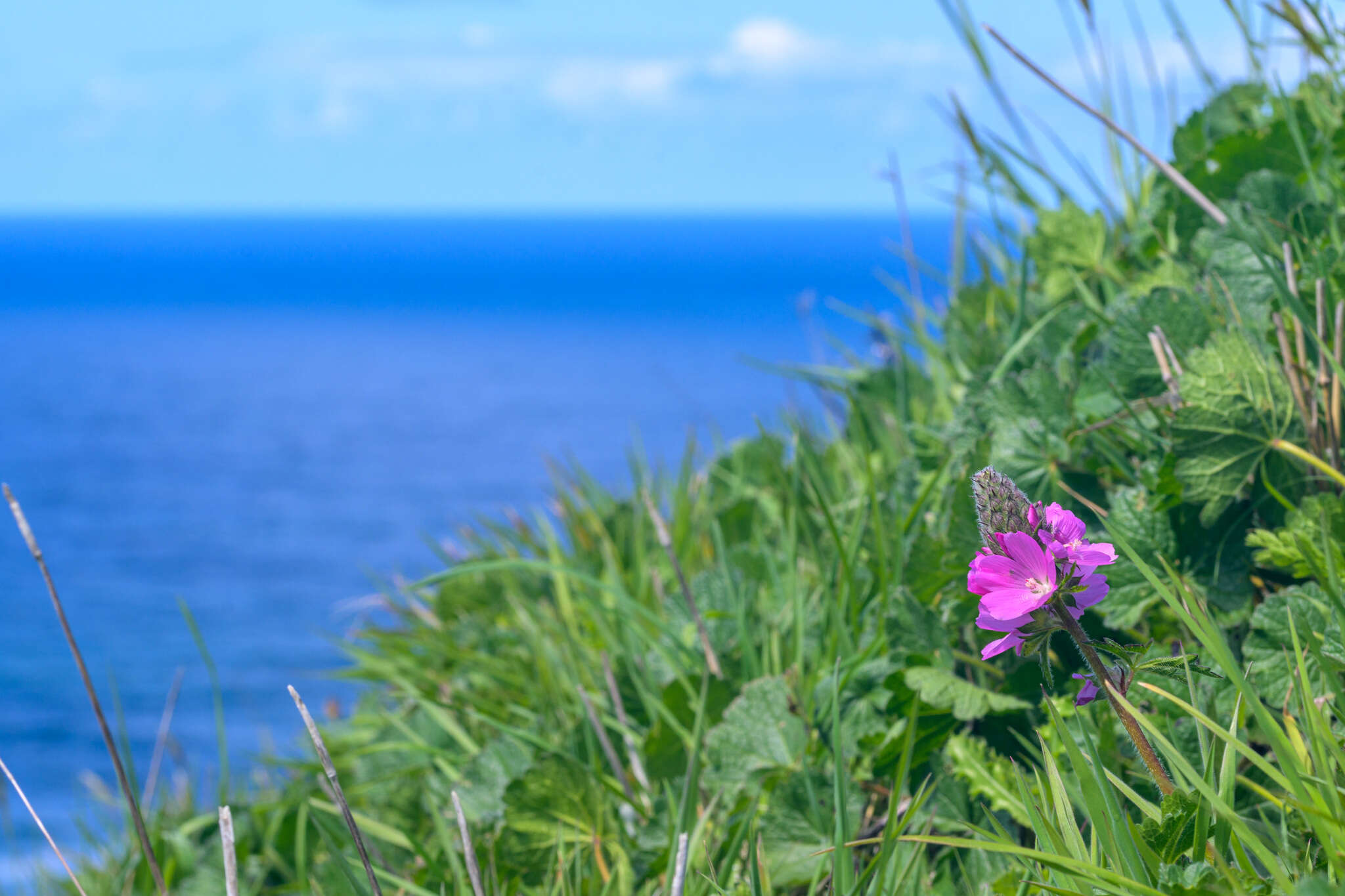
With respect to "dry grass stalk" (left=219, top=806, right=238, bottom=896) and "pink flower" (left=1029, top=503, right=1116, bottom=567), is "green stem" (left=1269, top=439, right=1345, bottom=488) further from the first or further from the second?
"dry grass stalk" (left=219, top=806, right=238, bottom=896)

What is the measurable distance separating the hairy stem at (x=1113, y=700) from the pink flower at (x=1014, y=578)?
0.07 ft

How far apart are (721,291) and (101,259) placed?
111638mm

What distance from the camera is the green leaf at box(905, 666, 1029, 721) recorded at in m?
1.06

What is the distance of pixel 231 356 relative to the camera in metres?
68.2

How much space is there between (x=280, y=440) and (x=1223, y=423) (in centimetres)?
4258

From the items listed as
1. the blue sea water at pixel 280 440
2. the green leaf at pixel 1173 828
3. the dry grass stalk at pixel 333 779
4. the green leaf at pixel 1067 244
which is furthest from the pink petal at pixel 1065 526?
the blue sea water at pixel 280 440

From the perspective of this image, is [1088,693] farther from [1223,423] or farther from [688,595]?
[688,595]

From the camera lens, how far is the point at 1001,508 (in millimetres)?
626

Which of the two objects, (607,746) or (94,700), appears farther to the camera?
(607,746)

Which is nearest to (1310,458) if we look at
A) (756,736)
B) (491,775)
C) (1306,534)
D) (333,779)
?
(1306,534)

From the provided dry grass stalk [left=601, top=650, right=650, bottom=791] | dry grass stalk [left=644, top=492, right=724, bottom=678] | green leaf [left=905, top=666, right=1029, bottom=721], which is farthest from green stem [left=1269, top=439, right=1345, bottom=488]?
Answer: dry grass stalk [left=601, top=650, right=650, bottom=791]

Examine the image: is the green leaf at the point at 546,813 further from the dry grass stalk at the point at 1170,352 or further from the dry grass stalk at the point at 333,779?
the dry grass stalk at the point at 1170,352

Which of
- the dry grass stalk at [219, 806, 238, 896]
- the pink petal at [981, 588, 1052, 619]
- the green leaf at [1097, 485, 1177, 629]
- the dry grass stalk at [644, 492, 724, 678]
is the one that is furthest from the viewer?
the dry grass stalk at [644, 492, 724, 678]

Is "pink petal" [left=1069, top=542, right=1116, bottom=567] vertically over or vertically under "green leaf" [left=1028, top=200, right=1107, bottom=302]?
under
